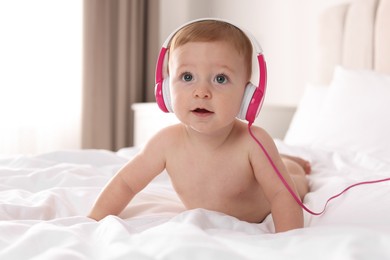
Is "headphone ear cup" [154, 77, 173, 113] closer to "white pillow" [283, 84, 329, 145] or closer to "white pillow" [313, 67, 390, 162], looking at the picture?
"white pillow" [313, 67, 390, 162]

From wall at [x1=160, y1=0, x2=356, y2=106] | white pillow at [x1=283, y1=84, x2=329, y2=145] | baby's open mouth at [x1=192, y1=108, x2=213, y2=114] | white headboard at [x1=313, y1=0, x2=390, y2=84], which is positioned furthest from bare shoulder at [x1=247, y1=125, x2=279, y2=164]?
wall at [x1=160, y1=0, x2=356, y2=106]

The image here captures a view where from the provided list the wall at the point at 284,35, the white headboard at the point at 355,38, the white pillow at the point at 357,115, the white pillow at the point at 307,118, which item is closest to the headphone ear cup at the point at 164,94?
the white pillow at the point at 357,115

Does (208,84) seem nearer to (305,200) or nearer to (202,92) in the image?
(202,92)

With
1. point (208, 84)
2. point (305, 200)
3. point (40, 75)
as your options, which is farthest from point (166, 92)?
point (40, 75)

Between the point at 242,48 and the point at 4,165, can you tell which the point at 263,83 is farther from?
the point at 4,165

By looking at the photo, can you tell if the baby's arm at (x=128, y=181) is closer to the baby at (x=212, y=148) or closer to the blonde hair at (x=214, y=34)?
the baby at (x=212, y=148)

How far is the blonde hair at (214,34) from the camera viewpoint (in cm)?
100

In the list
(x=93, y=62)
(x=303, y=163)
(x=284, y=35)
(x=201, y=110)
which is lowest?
(x=303, y=163)

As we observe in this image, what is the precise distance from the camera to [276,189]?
1044 millimetres

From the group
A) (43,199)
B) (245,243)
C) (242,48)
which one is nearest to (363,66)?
(242,48)

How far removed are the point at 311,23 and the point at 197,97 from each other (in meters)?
2.39

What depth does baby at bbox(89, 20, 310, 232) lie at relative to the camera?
100cm

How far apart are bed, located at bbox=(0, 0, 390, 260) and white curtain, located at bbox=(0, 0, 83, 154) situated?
1513mm

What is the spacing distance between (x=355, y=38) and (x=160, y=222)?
6.49ft
